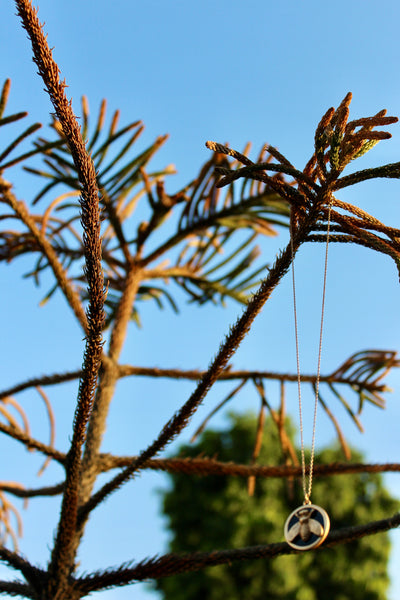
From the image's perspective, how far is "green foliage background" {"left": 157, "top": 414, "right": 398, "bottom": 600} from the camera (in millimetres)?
12570

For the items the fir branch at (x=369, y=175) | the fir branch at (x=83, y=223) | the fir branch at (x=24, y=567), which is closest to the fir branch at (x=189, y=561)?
the fir branch at (x=24, y=567)

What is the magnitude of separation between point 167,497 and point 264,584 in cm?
354

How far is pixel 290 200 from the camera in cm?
138

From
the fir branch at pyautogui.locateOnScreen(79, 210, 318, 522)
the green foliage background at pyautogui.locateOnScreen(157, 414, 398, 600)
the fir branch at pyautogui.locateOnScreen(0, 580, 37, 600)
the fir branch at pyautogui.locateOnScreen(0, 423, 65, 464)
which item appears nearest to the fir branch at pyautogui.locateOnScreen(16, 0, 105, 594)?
the fir branch at pyautogui.locateOnScreen(79, 210, 318, 522)

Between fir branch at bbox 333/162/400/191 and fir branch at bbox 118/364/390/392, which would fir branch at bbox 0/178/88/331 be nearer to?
fir branch at bbox 118/364/390/392

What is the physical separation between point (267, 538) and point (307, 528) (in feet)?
40.3

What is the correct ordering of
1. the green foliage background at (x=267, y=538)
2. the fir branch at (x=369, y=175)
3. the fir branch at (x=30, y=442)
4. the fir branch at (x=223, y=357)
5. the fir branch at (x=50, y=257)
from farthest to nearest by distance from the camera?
the green foliage background at (x=267, y=538), the fir branch at (x=50, y=257), the fir branch at (x=30, y=442), the fir branch at (x=223, y=357), the fir branch at (x=369, y=175)

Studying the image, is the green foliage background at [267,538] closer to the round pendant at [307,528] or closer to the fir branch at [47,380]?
the fir branch at [47,380]

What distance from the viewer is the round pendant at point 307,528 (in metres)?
1.40

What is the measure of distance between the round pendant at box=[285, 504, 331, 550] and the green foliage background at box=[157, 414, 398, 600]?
35.0 feet

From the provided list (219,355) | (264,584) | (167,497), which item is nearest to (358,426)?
(219,355)

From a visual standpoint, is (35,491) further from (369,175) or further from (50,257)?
(369,175)

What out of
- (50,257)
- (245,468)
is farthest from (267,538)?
(50,257)

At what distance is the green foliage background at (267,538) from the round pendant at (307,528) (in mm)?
10658
